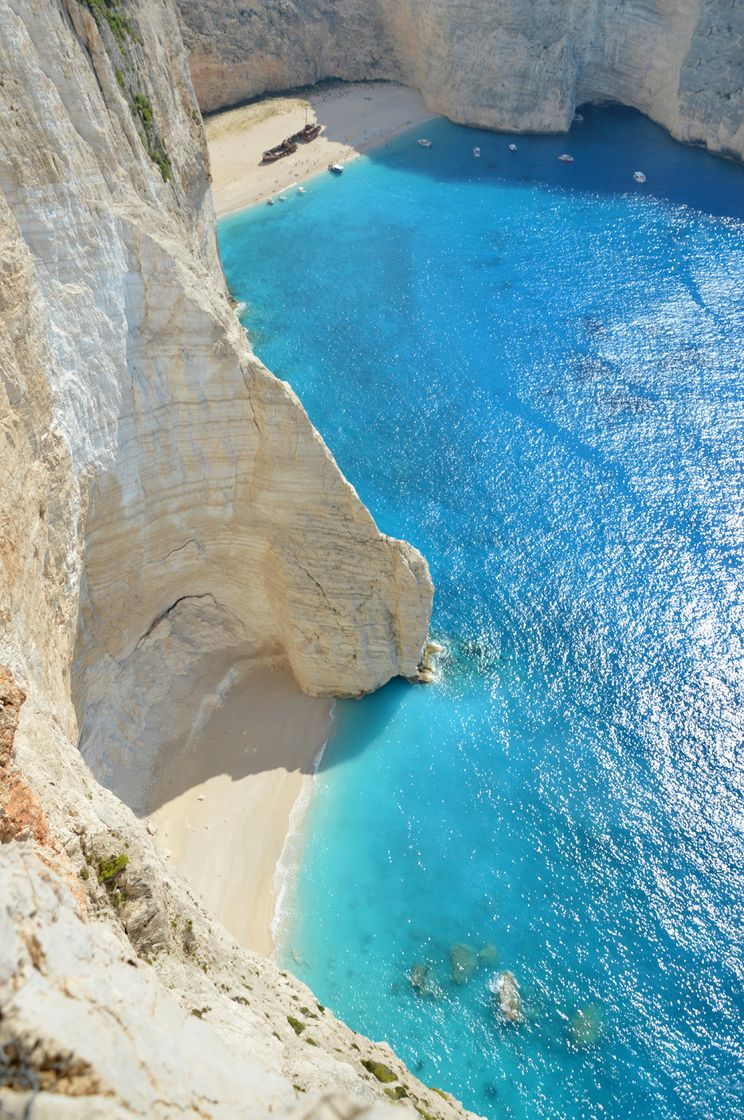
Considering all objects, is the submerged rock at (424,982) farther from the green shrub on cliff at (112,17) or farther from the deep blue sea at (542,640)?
the green shrub on cliff at (112,17)

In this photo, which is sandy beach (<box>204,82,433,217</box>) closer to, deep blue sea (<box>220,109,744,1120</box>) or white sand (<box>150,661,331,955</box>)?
deep blue sea (<box>220,109,744,1120</box>)

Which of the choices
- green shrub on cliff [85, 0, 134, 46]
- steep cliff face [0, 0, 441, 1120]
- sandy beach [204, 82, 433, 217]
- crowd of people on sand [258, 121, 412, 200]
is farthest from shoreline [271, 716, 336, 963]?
crowd of people on sand [258, 121, 412, 200]

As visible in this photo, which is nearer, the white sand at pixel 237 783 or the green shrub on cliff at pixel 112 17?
the green shrub on cliff at pixel 112 17

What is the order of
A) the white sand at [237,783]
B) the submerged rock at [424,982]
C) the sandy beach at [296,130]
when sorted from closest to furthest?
the submerged rock at [424,982] < the white sand at [237,783] < the sandy beach at [296,130]

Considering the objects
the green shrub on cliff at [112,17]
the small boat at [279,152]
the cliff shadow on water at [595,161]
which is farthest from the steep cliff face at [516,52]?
the green shrub on cliff at [112,17]

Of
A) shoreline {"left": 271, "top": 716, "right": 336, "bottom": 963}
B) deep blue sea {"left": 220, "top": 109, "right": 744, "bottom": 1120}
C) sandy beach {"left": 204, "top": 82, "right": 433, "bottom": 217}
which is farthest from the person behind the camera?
sandy beach {"left": 204, "top": 82, "right": 433, "bottom": 217}

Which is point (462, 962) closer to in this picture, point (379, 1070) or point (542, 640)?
point (379, 1070)

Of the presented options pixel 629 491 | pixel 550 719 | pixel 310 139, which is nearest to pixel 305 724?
pixel 550 719
